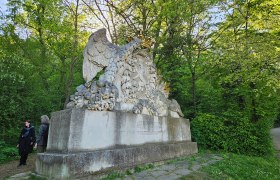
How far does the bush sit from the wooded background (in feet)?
→ 0.16

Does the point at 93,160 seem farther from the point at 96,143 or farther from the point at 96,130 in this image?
the point at 96,130

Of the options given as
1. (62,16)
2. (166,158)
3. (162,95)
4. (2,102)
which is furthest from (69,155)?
(62,16)

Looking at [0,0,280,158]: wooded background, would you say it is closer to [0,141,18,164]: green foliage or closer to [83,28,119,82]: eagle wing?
[0,141,18,164]: green foliage

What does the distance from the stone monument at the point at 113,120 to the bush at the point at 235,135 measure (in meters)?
2.94

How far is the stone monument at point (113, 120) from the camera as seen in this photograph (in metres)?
5.29

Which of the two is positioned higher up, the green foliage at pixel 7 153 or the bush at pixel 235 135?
the bush at pixel 235 135

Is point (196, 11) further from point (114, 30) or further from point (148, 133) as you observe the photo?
point (148, 133)

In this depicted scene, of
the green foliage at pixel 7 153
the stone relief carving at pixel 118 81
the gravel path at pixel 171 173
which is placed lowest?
the gravel path at pixel 171 173

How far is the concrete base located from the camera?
16.0 feet

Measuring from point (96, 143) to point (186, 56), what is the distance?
381 inches

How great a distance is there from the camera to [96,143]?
5.70 meters

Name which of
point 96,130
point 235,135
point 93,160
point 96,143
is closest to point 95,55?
point 96,130

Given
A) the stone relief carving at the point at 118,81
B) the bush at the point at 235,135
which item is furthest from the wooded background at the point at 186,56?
the stone relief carving at the point at 118,81

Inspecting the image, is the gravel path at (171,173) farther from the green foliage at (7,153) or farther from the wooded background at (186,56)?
the green foliage at (7,153)
